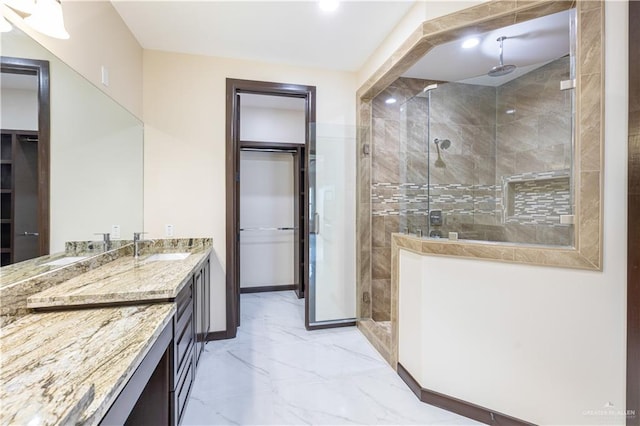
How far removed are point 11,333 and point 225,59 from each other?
2691mm

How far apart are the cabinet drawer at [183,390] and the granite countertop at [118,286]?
1.94ft

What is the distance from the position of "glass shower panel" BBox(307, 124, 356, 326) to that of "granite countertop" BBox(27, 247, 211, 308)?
4.64ft

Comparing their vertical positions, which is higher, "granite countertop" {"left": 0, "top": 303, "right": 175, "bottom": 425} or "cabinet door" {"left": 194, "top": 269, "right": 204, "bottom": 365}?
"granite countertop" {"left": 0, "top": 303, "right": 175, "bottom": 425}

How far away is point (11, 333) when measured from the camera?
1061 millimetres

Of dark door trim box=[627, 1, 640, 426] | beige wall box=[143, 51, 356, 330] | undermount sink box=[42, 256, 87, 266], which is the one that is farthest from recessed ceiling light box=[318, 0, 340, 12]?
undermount sink box=[42, 256, 87, 266]

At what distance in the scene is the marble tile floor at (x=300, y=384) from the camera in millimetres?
1726

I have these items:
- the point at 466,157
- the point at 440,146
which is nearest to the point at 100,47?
the point at 440,146

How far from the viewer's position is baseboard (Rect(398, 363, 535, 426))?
161 cm

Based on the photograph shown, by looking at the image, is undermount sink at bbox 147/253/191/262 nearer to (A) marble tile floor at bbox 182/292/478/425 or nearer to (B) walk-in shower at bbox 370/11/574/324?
(A) marble tile floor at bbox 182/292/478/425

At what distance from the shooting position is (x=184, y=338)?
1.72 metres

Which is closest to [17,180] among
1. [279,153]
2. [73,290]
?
[73,290]

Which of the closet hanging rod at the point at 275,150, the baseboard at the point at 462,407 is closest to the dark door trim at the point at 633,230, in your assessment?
the baseboard at the point at 462,407

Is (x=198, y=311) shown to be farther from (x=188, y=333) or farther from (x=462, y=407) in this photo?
(x=462, y=407)

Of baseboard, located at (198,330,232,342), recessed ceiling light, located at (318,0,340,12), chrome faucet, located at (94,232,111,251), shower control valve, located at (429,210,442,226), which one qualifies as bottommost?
baseboard, located at (198,330,232,342)
